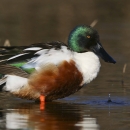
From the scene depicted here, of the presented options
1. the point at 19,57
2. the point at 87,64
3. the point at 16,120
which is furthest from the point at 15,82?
the point at 16,120

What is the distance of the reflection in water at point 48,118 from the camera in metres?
6.45

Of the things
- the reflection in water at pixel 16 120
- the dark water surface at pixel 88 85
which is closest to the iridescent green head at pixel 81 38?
the dark water surface at pixel 88 85

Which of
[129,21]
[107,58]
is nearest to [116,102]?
[107,58]

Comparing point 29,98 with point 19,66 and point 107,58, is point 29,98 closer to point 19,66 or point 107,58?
point 19,66

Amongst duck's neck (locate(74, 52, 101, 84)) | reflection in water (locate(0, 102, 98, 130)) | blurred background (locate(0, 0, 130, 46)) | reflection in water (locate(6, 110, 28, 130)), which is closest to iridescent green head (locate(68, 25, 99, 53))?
duck's neck (locate(74, 52, 101, 84))

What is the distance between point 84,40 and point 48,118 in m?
1.61

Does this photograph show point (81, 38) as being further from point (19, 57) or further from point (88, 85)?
point (88, 85)

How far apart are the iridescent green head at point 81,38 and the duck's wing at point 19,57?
0.77 feet

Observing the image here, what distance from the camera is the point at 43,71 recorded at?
25.6ft

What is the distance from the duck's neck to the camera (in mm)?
7852

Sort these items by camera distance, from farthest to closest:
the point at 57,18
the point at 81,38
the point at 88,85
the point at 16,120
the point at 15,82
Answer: the point at 57,18, the point at 88,85, the point at 81,38, the point at 15,82, the point at 16,120

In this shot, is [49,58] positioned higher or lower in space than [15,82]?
higher

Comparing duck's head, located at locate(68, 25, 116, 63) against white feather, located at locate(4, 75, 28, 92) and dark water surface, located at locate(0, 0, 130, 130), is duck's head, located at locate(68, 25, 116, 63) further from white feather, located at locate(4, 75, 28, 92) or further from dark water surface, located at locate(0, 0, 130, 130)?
white feather, located at locate(4, 75, 28, 92)

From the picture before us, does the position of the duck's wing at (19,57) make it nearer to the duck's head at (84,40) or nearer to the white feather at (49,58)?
the white feather at (49,58)
